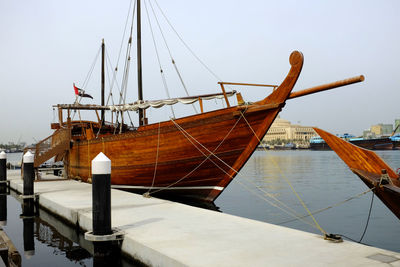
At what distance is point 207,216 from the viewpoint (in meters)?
6.54

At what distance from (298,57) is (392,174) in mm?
3246

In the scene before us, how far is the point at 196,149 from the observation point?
1005cm

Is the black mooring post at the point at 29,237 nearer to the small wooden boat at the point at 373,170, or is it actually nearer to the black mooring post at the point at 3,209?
the black mooring post at the point at 3,209

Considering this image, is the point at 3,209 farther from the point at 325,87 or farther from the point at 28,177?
the point at 325,87

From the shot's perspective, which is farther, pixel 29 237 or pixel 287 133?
pixel 287 133

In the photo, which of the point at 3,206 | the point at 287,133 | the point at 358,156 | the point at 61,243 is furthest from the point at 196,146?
the point at 287,133

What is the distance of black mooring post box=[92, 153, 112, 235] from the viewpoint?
17.0 ft

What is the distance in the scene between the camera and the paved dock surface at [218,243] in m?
3.86

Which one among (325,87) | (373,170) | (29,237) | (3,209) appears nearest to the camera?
(373,170)

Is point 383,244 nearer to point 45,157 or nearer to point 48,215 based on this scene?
point 48,215

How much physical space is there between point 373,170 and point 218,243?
294 centimetres

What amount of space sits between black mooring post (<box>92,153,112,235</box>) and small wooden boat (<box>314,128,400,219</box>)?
358cm

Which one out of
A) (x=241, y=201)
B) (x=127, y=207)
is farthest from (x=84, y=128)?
(x=127, y=207)

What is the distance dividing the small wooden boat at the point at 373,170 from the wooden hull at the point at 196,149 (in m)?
2.58
